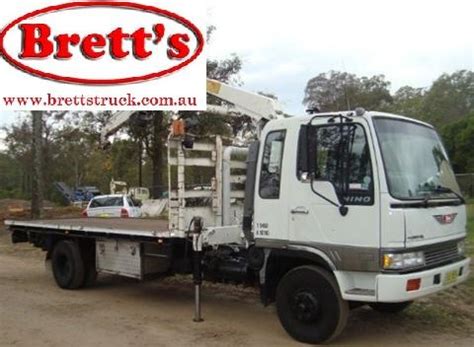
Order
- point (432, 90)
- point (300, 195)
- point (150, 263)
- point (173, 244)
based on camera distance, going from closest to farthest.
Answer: point (300, 195)
point (173, 244)
point (150, 263)
point (432, 90)

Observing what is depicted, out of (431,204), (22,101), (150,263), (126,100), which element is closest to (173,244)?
(150,263)

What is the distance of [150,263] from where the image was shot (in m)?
9.23

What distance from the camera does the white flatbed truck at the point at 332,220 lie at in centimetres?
644

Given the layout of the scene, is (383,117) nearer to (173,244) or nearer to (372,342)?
(372,342)

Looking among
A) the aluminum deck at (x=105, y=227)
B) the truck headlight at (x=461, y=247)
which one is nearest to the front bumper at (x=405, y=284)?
the truck headlight at (x=461, y=247)

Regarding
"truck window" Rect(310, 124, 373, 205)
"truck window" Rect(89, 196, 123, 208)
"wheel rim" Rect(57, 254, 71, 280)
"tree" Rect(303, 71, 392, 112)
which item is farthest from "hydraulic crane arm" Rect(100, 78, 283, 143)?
"tree" Rect(303, 71, 392, 112)

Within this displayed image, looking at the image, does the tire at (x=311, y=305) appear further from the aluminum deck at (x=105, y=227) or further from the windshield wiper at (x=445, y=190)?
the aluminum deck at (x=105, y=227)

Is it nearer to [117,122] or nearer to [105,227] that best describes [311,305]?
[105,227]

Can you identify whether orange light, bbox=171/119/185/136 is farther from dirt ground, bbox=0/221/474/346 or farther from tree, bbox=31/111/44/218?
tree, bbox=31/111/44/218

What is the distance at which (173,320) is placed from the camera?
835 cm

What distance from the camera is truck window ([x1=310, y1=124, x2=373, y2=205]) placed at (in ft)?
21.4

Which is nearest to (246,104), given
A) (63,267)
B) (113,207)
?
(63,267)

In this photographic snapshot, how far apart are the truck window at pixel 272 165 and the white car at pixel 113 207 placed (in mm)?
13962

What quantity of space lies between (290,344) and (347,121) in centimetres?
256
